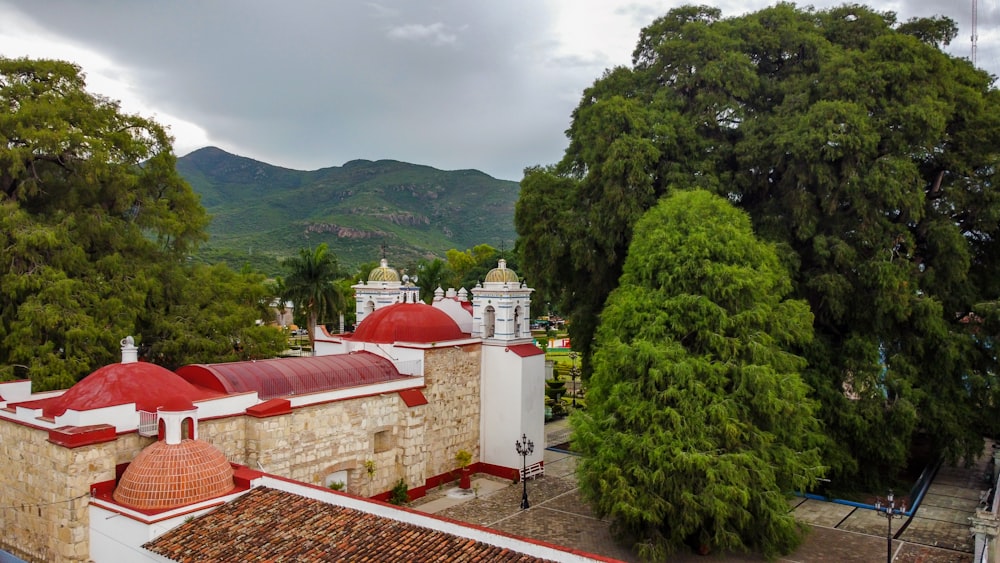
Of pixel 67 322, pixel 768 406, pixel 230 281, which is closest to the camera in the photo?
pixel 768 406

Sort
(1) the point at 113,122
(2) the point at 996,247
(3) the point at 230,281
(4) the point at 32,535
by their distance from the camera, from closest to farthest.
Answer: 1. (4) the point at 32,535
2. (2) the point at 996,247
3. (1) the point at 113,122
4. (3) the point at 230,281

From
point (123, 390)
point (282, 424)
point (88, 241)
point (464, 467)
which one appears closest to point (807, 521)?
point (464, 467)

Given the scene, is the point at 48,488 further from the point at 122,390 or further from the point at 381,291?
the point at 381,291

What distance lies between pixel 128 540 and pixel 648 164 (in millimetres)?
13836

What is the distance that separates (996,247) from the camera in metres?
18.0

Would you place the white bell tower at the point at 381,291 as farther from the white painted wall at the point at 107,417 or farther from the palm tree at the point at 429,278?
the palm tree at the point at 429,278

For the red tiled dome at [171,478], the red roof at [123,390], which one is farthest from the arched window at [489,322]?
the red tiled dome at [171,478]

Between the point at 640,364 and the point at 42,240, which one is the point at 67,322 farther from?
the point at 640,364

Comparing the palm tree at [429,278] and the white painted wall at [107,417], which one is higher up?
the palm tree at [429,278]

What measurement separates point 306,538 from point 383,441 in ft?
20.7

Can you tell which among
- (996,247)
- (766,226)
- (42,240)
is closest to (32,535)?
(42,240)

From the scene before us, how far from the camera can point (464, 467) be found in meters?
17.9

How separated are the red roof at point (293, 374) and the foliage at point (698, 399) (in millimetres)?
5360

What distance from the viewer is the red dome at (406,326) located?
17.6m
